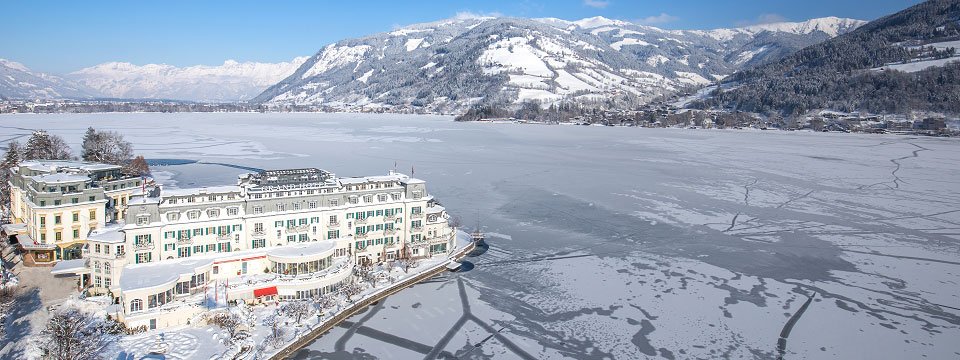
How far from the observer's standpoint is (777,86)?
350ft

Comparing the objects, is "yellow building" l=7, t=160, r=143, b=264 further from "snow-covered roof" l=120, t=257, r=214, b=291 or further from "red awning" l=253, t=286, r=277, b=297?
"red awning" l=253, t=286, r=277, b=297

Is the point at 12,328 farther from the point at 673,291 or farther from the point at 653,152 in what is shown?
the point at 653,152

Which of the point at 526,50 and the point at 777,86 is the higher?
the point at 526,50

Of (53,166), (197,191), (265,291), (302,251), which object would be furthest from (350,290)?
(53,166)

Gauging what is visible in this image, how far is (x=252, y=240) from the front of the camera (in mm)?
17703

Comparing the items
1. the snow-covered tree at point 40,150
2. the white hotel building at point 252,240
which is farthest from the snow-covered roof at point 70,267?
the snow-covered tree at point 40,150

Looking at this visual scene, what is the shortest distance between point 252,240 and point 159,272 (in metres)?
2.74

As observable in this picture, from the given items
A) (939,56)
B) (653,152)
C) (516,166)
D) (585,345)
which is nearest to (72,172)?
(585,345)

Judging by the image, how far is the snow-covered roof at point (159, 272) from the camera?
14.6 m

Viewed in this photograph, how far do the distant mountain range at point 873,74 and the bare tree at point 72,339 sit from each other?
323 ft

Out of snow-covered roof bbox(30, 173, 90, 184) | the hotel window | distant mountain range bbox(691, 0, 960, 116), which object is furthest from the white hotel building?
distant mountain range bbox(691, 0, 960, 116)

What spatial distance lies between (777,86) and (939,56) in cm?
2425

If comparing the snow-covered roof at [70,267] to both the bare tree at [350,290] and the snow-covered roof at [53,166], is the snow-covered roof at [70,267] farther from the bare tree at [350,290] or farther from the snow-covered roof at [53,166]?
the bare tree at [350,290]

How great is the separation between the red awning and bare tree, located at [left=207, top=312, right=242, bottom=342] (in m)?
1.28
